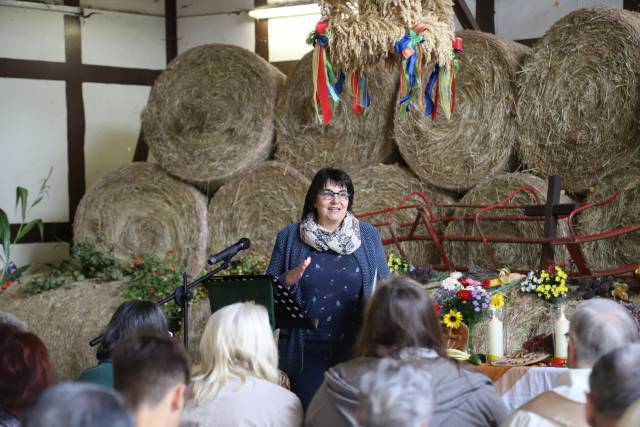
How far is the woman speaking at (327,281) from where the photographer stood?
3.60 meters

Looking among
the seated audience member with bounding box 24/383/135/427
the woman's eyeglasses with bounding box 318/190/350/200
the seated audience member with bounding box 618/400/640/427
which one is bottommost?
the seated audience member with bounding box 618/400/640/427

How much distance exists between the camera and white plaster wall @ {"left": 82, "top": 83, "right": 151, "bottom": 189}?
7.55 m

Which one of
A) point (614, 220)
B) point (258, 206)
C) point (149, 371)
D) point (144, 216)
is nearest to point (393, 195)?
point (258, 206)

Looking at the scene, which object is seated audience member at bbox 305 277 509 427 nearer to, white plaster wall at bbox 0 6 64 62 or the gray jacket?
the gray jacket

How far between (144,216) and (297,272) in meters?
3.59

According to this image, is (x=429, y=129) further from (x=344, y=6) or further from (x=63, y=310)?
(x=63, y=310)

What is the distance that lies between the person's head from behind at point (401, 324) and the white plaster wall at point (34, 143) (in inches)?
218

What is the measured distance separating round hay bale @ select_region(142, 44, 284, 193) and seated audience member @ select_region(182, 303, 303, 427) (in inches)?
149

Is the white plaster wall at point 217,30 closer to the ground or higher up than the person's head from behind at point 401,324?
higher up

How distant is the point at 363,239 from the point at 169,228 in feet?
10.7

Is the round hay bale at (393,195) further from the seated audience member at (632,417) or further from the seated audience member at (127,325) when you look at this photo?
the seated audience member at (632,417)

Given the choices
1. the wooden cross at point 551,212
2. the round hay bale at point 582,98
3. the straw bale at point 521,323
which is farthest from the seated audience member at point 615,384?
the round hay bale at point 582,98

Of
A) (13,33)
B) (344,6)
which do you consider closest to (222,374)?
A: (344,6)

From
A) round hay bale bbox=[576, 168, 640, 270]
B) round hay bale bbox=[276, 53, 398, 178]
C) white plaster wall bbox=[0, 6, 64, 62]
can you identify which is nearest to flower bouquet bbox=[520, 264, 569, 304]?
round hay bale bbox=[576, 168, 640, 270]
